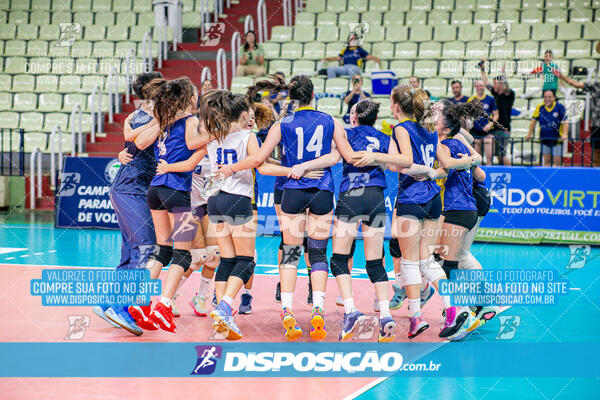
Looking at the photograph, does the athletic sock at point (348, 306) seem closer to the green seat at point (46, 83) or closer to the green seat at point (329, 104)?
the green seat at point (329, 104)

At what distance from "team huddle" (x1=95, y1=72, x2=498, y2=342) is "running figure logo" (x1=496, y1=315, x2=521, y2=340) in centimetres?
35

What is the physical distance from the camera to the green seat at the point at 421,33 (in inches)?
596

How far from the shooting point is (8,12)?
57.9 ft

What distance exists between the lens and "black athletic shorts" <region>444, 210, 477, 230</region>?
577 centimetres

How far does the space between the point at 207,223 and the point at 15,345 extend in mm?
1793

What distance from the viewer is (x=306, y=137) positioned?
5.49 m

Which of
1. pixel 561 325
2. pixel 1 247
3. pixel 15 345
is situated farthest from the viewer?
pixel 1 247

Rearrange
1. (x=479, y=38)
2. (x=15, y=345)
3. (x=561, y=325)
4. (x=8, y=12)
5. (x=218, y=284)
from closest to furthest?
(x=15, y=345) → (x=218, y=284) → (x=561, y=325) → (x=479, y=38) → (x=8, y=12)

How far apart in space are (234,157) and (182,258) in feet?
3.02

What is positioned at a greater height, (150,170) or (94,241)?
(150,170)

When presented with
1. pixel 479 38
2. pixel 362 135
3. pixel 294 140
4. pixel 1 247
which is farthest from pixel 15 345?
pixel 479 38

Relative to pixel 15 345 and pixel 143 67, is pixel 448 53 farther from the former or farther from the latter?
pixel 15 345

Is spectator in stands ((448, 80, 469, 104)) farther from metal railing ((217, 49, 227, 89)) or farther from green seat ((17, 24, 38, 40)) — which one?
green seat ((17, 24, 38, 40))

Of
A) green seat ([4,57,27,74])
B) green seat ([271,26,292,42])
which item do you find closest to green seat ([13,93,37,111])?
green seat ([4,57,27,74])
